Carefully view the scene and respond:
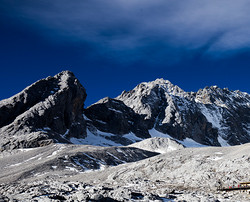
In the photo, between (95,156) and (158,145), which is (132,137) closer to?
(158,145)

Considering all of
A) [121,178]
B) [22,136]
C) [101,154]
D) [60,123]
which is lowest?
[121,178]

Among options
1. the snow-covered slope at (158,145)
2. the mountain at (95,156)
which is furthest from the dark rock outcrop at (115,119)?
the snow-covered slope at (158,145)

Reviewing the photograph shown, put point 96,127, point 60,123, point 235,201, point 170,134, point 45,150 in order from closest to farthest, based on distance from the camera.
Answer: point 235,201
point 45,150
point 60,123
point 96,127
point 170,134

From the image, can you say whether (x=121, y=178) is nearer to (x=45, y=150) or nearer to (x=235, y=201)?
(x=235, y=201)

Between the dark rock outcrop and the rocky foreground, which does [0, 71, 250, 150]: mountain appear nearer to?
the dark rock outcrop

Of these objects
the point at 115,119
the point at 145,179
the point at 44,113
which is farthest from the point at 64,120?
the point at 145,179

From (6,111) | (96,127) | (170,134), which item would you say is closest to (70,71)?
(96,127)

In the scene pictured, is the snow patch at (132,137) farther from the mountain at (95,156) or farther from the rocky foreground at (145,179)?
the rocky foreground at (145,179)

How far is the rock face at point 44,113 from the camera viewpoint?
99.4m

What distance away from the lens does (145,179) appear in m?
31.7

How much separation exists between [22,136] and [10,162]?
114 feet

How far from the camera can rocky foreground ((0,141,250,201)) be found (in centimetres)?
1917

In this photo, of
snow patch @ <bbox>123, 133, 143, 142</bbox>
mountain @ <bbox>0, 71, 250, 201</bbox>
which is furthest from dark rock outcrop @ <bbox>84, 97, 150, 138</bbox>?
snow patch @ <bbox>123, 133, 143, 142</bbox>

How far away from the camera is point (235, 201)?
63.8 feet
